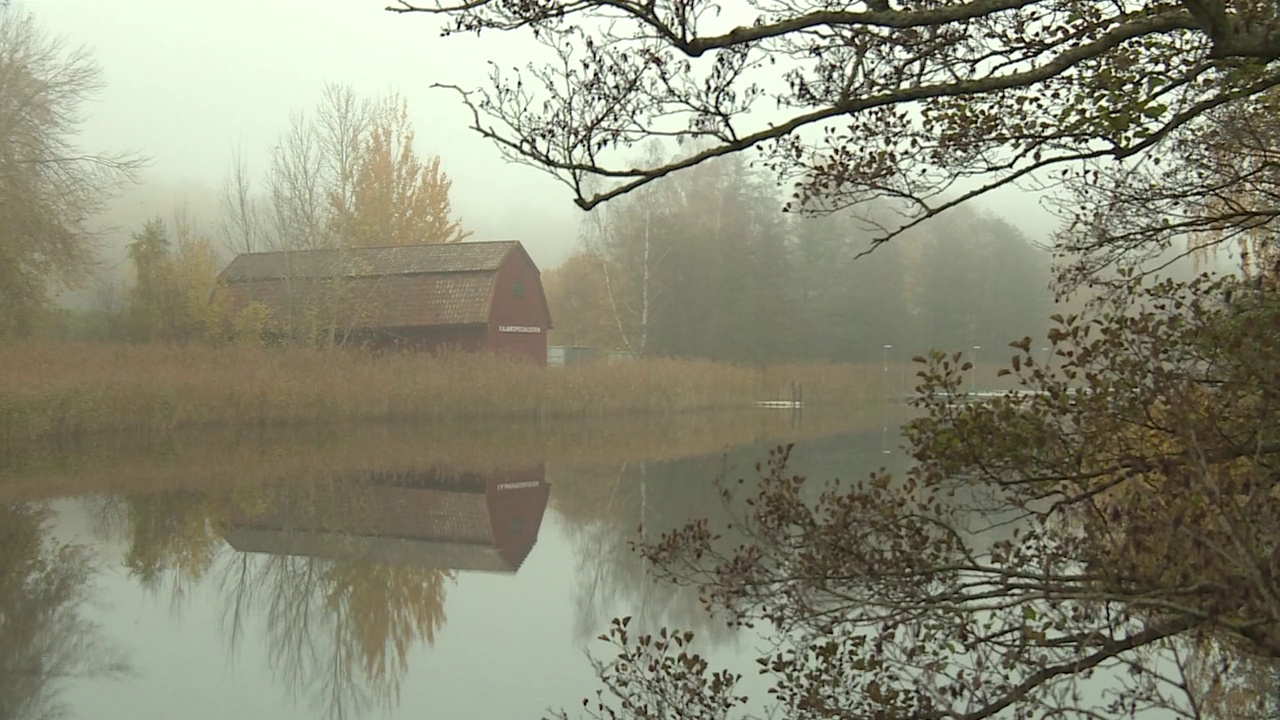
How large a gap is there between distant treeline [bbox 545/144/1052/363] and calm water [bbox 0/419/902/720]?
26.1m

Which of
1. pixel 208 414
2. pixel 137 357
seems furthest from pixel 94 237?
pixel 208 414

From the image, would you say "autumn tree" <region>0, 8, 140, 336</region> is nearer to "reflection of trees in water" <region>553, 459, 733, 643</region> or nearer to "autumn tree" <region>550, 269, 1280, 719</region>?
"reflection of trees in water" <region>553, 459, 733, 643</region>

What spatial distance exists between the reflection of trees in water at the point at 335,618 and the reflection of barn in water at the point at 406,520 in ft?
2.16

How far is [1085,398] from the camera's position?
5203 millimetres

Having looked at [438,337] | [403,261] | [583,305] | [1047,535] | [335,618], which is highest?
[403,261]

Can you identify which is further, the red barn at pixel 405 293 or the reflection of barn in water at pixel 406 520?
the red barn at pixel 405 293

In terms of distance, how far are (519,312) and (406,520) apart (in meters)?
25.4

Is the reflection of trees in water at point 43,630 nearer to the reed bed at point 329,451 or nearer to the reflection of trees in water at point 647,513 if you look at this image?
the reflection of trees in water at point 647,513

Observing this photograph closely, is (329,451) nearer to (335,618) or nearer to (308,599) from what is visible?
(308,599)

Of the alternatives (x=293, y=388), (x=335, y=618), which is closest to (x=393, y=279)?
(x=293, y=388)

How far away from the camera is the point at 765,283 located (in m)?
49.4

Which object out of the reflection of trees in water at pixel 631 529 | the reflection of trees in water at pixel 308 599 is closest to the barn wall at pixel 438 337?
the reflection of trees in water at pixel 631 529

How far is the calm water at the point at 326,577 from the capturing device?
819 cm

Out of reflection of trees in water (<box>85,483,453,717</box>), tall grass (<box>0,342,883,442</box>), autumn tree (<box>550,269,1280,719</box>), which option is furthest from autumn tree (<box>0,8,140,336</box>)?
autumn tree (<box>550,269,1280,719</box>)
